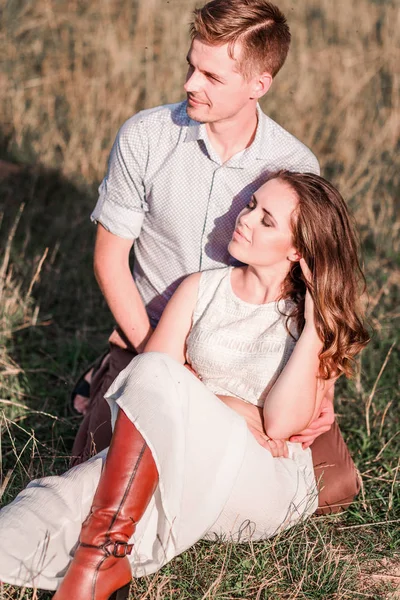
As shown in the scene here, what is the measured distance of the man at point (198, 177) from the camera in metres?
3.36

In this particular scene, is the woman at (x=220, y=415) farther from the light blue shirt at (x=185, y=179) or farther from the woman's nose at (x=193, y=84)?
the woman's nose at (x=193, y=84)

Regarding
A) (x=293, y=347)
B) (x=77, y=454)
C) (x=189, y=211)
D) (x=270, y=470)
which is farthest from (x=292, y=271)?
(x=77, y=454)

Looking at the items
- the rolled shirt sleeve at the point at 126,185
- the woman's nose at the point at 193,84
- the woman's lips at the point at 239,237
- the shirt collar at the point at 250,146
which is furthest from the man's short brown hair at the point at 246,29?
the woman's lips at the point at 239,237

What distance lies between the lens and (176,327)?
11.1 ft

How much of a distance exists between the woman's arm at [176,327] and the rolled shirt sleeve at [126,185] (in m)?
0.47

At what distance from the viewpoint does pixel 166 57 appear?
7.41m

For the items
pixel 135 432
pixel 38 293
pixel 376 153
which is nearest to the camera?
pixel 135 432

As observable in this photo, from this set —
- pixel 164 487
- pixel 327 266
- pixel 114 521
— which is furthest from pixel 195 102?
pixel 114 521

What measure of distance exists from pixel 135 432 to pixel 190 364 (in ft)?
2.35

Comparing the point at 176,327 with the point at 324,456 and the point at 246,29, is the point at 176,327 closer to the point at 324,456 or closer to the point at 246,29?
the point at 324,456

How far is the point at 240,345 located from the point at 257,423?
304mm

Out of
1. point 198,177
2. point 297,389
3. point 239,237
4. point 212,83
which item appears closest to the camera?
point 297,389

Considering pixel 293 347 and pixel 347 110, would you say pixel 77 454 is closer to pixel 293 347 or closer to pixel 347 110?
pixel 293 347

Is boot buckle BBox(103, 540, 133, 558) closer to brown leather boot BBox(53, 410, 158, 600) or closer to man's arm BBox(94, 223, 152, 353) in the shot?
brown leather boot BBox(53, 410, 158, 600)
